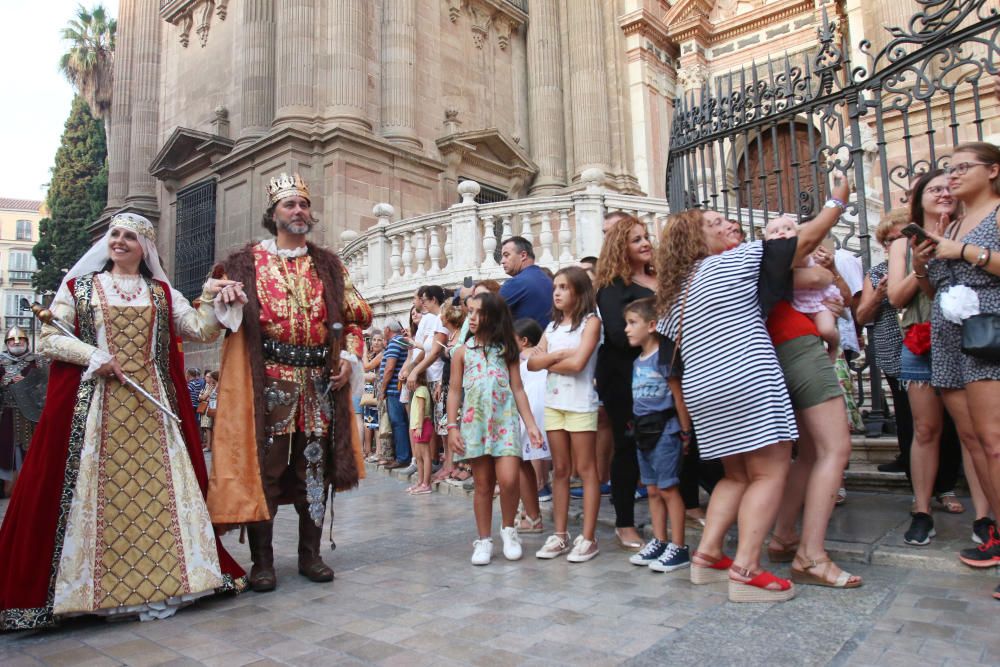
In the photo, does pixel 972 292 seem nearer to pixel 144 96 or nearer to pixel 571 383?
pixel 571 383

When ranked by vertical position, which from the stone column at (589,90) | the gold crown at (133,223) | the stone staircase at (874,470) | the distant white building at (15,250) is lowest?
the stone staircase at (874,470)

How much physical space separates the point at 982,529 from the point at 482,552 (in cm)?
264

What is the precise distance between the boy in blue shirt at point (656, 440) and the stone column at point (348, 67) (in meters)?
13.2

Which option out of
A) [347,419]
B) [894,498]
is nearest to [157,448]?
[347,419]

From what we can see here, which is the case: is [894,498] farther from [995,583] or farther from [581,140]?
[581,140]

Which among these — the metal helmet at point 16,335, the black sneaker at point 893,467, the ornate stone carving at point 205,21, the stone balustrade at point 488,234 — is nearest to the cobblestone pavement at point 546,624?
the black sneaker at point 893,467

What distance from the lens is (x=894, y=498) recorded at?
193 inches

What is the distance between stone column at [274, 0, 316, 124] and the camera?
1612cm

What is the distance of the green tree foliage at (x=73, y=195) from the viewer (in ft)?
103

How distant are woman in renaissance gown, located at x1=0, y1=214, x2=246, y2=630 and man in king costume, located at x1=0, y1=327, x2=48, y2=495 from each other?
5.42 m

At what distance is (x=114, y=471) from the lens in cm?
360

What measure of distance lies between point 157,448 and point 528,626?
7.05ft

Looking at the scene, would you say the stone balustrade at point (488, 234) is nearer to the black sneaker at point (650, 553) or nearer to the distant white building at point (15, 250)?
the black sneaker at point (650, 553)

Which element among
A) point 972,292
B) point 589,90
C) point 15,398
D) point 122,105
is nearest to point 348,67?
Answer: point 589,90
